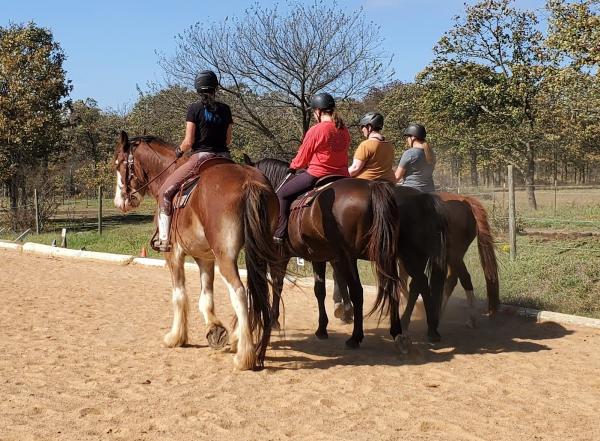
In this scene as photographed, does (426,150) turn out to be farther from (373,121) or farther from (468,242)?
(468,242)

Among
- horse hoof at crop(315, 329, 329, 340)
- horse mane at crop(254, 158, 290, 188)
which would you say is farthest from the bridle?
horse hoof at crop(315, 329, 329, 340)

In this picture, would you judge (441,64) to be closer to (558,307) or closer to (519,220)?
(519,220)

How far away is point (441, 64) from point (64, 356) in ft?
81.0

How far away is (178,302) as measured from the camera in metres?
6.65

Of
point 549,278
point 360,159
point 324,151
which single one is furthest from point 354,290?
point 549,278

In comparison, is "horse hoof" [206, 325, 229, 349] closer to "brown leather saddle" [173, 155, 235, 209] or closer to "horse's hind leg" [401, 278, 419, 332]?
"brown leather saddle" [173, 155, 235, 209]

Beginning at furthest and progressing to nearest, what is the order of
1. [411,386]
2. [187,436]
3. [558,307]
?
[558,307], [411,386], [187,436]

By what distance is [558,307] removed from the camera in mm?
8352

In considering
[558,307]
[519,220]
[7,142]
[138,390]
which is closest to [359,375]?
[138,390]

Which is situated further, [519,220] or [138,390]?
[519,220]

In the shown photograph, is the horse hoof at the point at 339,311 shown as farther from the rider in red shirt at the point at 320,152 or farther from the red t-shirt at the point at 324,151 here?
the red t-shirt at the point at 324,151

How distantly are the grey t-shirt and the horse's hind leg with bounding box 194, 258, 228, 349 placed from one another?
2725 millimetres

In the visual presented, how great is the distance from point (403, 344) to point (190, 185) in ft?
8.58

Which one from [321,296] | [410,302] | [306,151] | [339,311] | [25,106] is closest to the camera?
[306,151]
